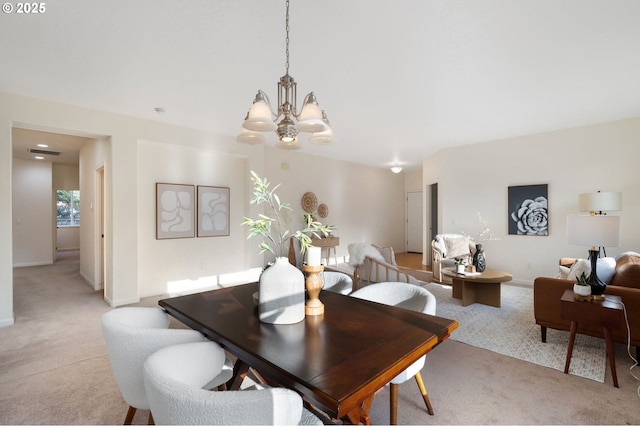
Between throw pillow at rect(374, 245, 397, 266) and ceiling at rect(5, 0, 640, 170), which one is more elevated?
ceiling at rect(5, 0, 640, 170)

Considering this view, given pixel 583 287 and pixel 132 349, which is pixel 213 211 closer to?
pixel 132 349

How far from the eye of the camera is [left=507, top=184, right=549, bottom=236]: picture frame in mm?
4977

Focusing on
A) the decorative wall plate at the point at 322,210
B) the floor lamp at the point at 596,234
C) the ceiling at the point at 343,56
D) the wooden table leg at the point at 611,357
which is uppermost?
the ceiling at the point at 343,56

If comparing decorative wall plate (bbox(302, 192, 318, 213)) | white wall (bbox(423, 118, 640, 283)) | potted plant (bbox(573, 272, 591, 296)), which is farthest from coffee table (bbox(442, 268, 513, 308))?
decorative wall plate (bbox(302, 192, 318, 213))

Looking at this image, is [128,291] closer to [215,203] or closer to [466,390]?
[215,203]

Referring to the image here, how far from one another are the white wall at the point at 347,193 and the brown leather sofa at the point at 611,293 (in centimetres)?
461

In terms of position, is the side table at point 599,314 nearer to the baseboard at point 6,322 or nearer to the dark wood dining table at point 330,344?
the dark wood dining table at point 330,344

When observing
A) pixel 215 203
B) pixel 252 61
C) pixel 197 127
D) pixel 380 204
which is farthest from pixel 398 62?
pixel 380 204

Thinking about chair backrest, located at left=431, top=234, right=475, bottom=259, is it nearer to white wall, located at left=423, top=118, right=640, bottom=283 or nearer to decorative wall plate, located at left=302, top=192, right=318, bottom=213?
white wall, located at left=423, top=118, right=640, bottom=283

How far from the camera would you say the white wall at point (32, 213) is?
7004 mm

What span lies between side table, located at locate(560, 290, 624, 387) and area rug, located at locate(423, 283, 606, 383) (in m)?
0.20

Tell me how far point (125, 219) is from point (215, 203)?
1.38 m

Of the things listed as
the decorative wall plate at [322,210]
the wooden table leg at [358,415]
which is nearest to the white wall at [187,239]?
the decorative wall plate at [322,210]

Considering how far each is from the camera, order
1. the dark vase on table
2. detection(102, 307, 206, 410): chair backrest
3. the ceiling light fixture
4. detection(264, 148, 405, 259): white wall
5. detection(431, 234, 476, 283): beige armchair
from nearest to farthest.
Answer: detection(102, 307, 206, 410): chair backrest, the dark vase on table, detection(431, 234, 476, 283): beige armchair, detection(264, 148, 405, 259): white wall, the ceiling light fixture
